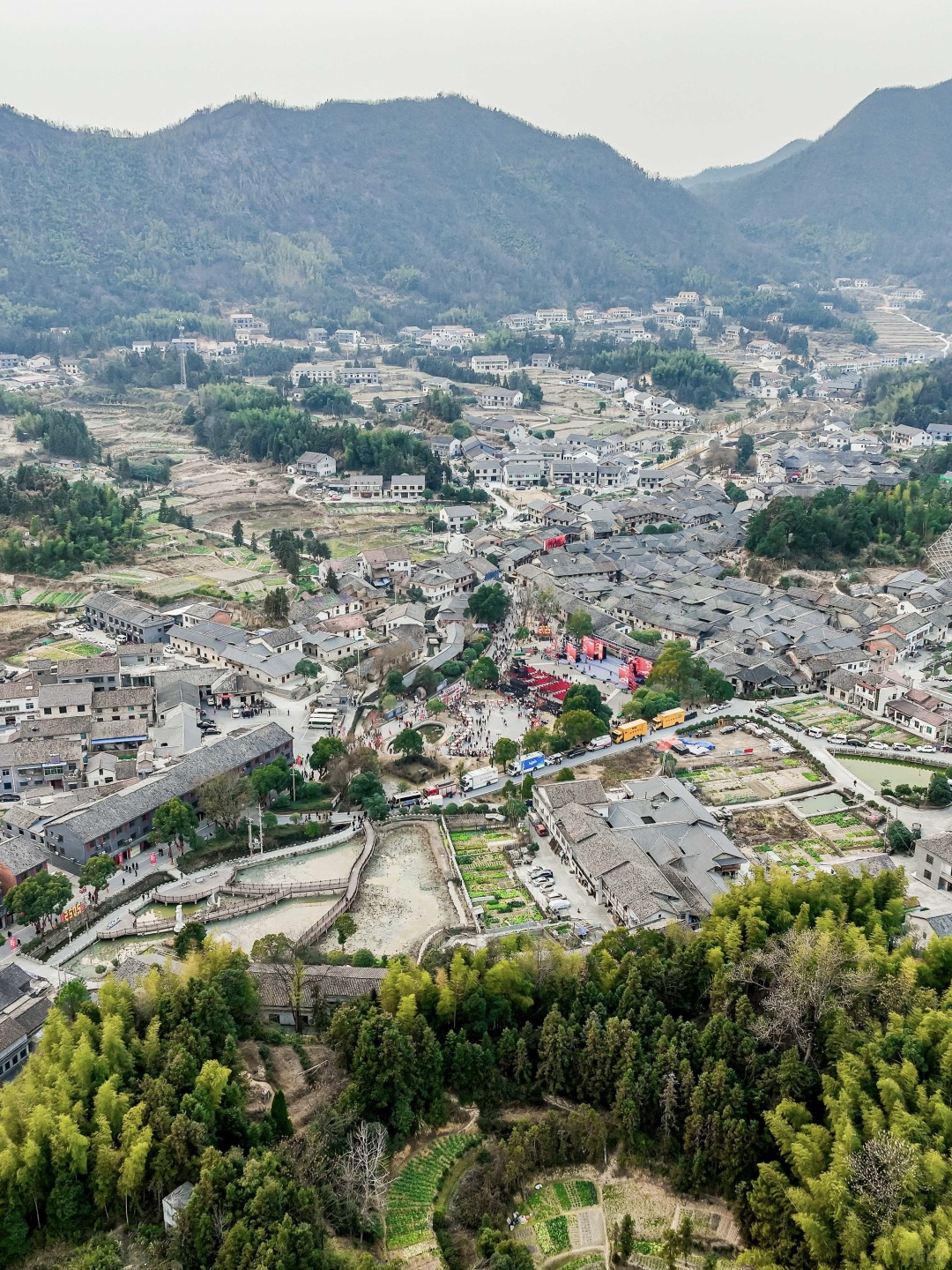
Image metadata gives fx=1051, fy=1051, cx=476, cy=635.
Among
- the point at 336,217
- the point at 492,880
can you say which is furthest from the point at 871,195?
the point at 492,880

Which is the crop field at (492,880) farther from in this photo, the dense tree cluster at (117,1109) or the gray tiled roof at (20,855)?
the gray tiled roof at (20,855)

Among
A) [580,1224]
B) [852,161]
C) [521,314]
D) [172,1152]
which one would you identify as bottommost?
[580,1224]

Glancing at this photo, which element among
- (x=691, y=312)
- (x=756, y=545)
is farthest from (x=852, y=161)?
(x=756, y=545)

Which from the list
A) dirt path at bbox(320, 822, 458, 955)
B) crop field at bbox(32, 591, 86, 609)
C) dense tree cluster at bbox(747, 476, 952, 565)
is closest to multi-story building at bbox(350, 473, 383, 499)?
crop field at bbox(32, 591, 86, 609)

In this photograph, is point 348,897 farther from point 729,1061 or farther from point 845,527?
point 845,527

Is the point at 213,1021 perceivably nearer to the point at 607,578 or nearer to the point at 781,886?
the point at 781,886

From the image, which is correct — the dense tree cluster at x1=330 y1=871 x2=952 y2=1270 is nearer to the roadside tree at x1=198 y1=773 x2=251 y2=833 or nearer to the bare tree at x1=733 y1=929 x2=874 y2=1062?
the bare tree at x1=733 y1=929 x2=874 y2=1062

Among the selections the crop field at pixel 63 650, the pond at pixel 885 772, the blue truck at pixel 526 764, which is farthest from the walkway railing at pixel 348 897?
the crop field at pixel 63 650
